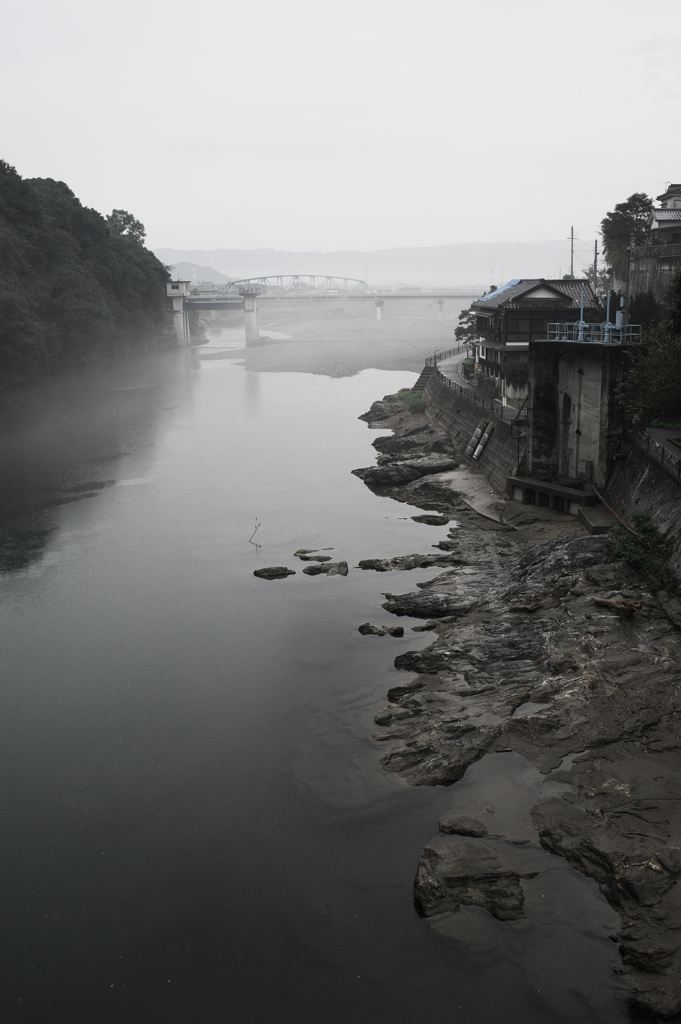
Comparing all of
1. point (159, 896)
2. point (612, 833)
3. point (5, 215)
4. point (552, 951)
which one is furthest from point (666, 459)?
point (5, 215)

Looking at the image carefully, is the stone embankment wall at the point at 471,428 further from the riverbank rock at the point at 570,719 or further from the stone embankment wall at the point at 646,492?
the riverbank rock at the point at 570,719

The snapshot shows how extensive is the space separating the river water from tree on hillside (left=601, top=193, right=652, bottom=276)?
96.2 feet

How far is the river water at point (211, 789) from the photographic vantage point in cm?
1028

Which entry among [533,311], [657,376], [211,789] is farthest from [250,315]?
[211,789]

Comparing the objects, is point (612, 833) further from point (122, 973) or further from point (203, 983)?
point (122, 973)

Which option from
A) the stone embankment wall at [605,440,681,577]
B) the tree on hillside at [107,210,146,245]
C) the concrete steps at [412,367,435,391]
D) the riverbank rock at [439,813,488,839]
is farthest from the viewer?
the tree on hillside at [107,210,146,245]

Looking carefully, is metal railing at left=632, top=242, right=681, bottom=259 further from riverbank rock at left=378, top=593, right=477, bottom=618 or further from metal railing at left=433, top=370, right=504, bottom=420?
riverbank rock at left=378, top=593, right=477, bottom=618

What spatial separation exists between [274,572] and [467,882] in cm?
1308

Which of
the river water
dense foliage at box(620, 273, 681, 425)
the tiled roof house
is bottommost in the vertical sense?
the river water

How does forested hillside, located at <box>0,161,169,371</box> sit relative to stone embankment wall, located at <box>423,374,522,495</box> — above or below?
above

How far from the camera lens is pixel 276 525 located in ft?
93.1

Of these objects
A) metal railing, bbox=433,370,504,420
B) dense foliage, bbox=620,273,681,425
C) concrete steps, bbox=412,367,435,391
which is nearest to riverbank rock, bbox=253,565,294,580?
dense foliage, bbox=620,273,681,425

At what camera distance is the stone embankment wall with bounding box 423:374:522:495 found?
3014cm

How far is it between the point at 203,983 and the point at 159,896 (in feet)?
5.41
